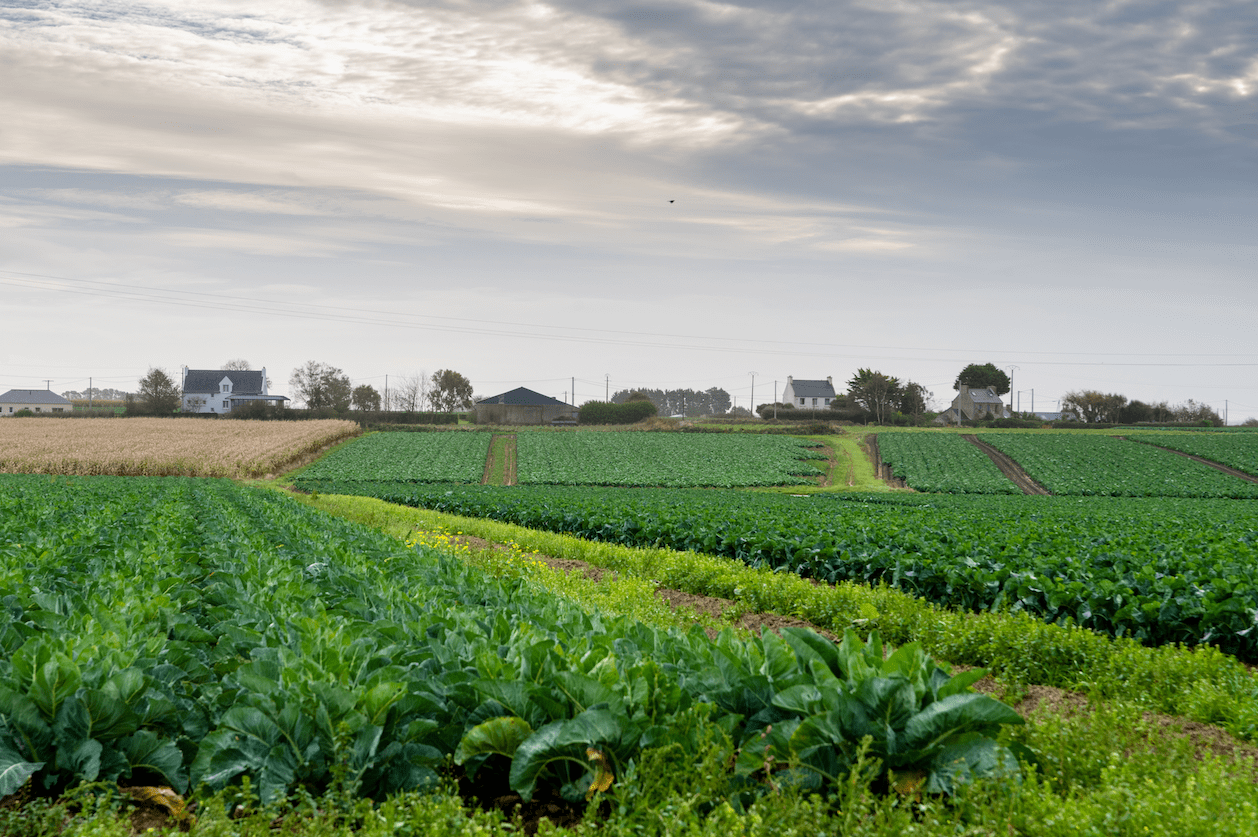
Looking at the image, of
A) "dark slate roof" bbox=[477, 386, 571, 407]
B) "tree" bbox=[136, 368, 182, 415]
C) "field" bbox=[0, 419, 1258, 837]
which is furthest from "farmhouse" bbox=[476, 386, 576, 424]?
"field" bbox=[0, 419, 1258, 837]

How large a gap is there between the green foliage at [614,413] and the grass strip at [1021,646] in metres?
71.5

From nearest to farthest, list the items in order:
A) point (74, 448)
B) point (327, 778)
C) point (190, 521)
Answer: point (327, 778), point (190, 521), point (74, 448)

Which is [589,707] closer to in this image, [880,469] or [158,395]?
[880,469]

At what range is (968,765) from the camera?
14.6 feet

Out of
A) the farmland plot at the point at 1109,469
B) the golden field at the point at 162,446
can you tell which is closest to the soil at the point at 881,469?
the farmland plot at the point at 1109,469

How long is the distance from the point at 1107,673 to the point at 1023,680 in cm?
79

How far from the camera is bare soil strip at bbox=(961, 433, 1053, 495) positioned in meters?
50.0

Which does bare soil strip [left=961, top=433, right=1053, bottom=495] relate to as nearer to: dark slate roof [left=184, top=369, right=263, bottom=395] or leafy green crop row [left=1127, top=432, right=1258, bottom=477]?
leafy green crop row [left=1127, top=432, right=1258, bottom=477]

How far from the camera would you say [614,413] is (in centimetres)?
8538

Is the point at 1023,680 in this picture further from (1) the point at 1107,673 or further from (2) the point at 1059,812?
(2) the point at 1059,812

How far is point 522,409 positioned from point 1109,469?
66.7 m

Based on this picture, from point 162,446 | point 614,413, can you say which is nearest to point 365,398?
point 614,413

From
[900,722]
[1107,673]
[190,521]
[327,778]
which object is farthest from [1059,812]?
[190,521]

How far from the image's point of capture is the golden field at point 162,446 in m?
45.5
